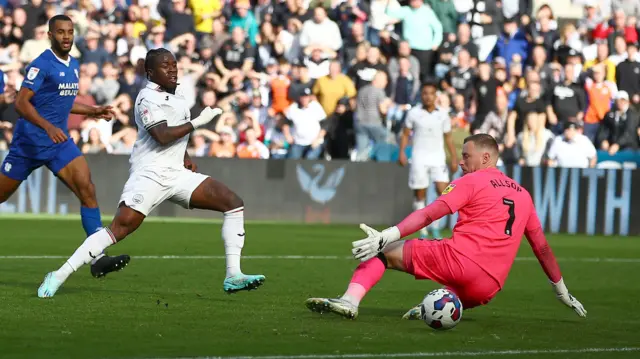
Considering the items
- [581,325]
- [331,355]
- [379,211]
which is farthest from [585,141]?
[331,355]

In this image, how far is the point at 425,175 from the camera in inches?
773

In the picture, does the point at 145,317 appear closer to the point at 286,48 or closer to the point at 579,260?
the point at 579,260

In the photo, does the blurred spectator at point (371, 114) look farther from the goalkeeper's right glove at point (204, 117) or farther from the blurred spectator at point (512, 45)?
the goalkeeper's right glove at point (204, 117)

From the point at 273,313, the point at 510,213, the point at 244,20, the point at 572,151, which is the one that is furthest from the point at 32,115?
the point at 244,20

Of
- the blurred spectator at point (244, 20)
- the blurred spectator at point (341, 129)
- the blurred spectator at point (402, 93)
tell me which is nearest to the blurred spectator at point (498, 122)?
the blurred spectator at point (402, 93)

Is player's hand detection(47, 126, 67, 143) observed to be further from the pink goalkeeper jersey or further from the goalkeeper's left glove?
the pink goalkeeper jersey

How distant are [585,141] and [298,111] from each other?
513 cm

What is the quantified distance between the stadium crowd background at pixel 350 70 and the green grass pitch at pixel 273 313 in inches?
262

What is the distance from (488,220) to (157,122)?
289 cm

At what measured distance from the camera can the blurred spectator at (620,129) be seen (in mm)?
22906

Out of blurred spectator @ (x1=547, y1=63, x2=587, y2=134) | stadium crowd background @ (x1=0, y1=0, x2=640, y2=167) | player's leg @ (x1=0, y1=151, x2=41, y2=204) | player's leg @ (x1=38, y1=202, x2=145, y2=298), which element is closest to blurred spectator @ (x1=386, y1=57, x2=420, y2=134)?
stadium crowd background @ (x1=0, y1=0, x2=640, y2=167)

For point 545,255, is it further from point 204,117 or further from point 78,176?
point 78,176

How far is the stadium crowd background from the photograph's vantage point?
2292cm

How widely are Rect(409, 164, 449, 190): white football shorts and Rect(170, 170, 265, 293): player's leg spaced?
362 inches
